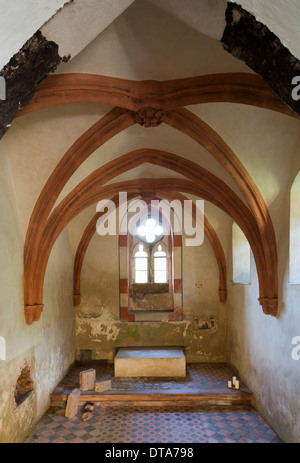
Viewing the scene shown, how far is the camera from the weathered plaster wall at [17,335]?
5266mm

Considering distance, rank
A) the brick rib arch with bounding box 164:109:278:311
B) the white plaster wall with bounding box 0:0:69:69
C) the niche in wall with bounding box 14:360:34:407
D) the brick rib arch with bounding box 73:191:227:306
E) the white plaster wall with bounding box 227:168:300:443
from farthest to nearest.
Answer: the brick rib arch with bounding box 73:191:227:306 → the niche in wall with bounding box 14:360:34:407 → the white plaster wall with bounding box 227:168:300:443 → the brick rib arch with bounding box 164:109:278:311 → the white plaster wall with bounding box 0:0:69:69

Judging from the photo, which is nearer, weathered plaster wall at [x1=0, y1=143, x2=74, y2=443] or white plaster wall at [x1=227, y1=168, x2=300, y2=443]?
weathered plaster wall at [x1=0, y1=143, x2=74, y2=443]

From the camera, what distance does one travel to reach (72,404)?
6.89 metres

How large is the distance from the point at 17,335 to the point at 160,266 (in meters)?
5.67

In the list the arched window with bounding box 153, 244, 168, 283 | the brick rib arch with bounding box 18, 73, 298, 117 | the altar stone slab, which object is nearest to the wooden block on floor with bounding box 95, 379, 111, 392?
the altar stone slab

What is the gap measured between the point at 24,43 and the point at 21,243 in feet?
16.0

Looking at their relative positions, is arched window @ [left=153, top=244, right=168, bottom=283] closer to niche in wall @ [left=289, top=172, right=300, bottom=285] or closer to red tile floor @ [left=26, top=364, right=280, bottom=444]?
red tile floor @ [left=26, top=364, right=280, bottom=444]

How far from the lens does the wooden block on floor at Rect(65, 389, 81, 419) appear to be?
6.80m

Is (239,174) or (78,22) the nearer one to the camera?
(78,22)

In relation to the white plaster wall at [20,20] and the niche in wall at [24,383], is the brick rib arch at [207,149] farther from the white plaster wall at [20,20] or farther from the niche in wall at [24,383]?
the white plaster wall at [20,20]

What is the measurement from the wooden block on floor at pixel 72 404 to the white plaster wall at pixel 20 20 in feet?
22.1

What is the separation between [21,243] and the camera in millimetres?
6133

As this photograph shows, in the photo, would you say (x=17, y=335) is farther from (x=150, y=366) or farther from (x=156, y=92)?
(x=156, y=92)

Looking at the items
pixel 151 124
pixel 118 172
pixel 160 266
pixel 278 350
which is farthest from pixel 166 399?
pixel 151 124
